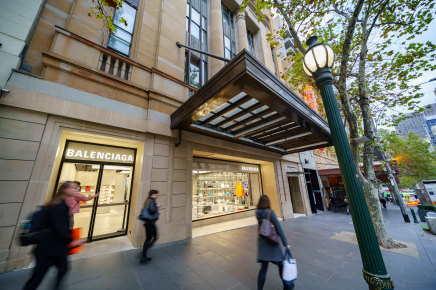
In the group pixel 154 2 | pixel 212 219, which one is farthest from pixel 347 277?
pixel 154 2

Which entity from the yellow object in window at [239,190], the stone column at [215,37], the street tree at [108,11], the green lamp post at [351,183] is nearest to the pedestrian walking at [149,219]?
the green lamp post at [351,183]

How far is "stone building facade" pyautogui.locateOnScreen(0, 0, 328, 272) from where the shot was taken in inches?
154

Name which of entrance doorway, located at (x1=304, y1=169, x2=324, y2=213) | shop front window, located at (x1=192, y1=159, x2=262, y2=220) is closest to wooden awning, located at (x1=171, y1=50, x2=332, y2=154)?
shop front window, located at (x1=192, y1=159, x2=262, y2=220)

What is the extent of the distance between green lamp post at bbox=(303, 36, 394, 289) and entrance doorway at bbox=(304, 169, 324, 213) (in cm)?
1335

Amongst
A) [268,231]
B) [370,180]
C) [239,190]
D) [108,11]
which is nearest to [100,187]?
[268,231]

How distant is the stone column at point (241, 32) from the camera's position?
12867 millimetres

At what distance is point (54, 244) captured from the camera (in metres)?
2.38

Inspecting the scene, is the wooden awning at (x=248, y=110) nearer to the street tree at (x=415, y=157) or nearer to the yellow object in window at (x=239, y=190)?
the yellow object in window at (x=239, y=190)

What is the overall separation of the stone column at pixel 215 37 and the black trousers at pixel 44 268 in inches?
386

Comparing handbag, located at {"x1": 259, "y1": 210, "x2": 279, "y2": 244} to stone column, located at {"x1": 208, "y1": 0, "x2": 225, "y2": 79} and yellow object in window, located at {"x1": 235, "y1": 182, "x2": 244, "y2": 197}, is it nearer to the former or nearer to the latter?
yellow object in window, located at {"x1": 235, "y1": 182, "x2": 244, "y2": 197}

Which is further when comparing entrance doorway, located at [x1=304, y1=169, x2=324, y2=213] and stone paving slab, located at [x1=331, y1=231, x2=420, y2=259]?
entrance doorway, located at [x1=304, y1=169, x2=324, y2=213]

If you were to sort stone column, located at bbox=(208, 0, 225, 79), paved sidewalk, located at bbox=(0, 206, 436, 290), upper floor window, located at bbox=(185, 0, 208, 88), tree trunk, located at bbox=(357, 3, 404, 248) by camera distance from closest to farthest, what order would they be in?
1. paved sidewalk, located at bbox=(0, 206, 436, 290)
2. tree trunk, located at bbox=(357, 3, 404, 248)
3. upper floor window, located at bbox=(185, 0, 208, 88)
4. stone column, located at bbox=(208, 0, 225, 79)

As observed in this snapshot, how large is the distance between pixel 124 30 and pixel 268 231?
29.8 ft

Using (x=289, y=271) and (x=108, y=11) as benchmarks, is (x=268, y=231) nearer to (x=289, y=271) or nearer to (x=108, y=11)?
(x=289, y=271)
